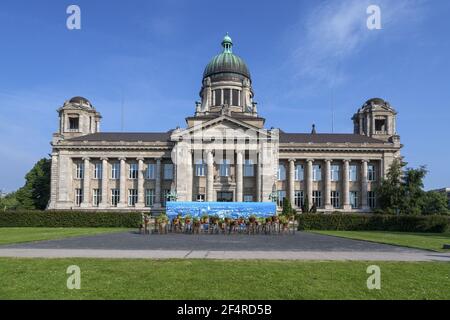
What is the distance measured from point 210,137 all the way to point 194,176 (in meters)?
8.21

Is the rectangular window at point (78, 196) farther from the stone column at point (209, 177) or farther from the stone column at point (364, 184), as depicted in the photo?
the stone column at point (364, 184)

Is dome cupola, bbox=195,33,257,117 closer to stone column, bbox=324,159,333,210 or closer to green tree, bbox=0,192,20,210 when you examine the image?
stone column, bbox=324,159,333,210

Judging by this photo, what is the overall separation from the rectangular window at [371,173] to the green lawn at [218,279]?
5646 cm

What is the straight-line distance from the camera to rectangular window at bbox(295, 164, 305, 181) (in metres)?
68.8

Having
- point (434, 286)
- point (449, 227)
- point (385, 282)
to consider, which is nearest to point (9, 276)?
point (385, 282)

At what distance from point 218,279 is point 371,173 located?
6370 cm

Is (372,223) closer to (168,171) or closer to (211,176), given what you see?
(211,176)

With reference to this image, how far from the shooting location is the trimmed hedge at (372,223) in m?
46.2

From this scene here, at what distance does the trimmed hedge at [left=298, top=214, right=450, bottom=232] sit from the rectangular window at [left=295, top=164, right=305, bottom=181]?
22.0 m

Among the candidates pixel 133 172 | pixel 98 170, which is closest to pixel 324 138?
pixel 133 172

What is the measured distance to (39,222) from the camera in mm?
49062

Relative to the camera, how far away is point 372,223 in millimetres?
47406

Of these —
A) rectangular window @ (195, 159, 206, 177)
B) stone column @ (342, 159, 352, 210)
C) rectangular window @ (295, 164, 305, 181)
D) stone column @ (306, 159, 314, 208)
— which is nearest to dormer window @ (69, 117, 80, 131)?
rectangular window @ (195, 159, 206, 177)
